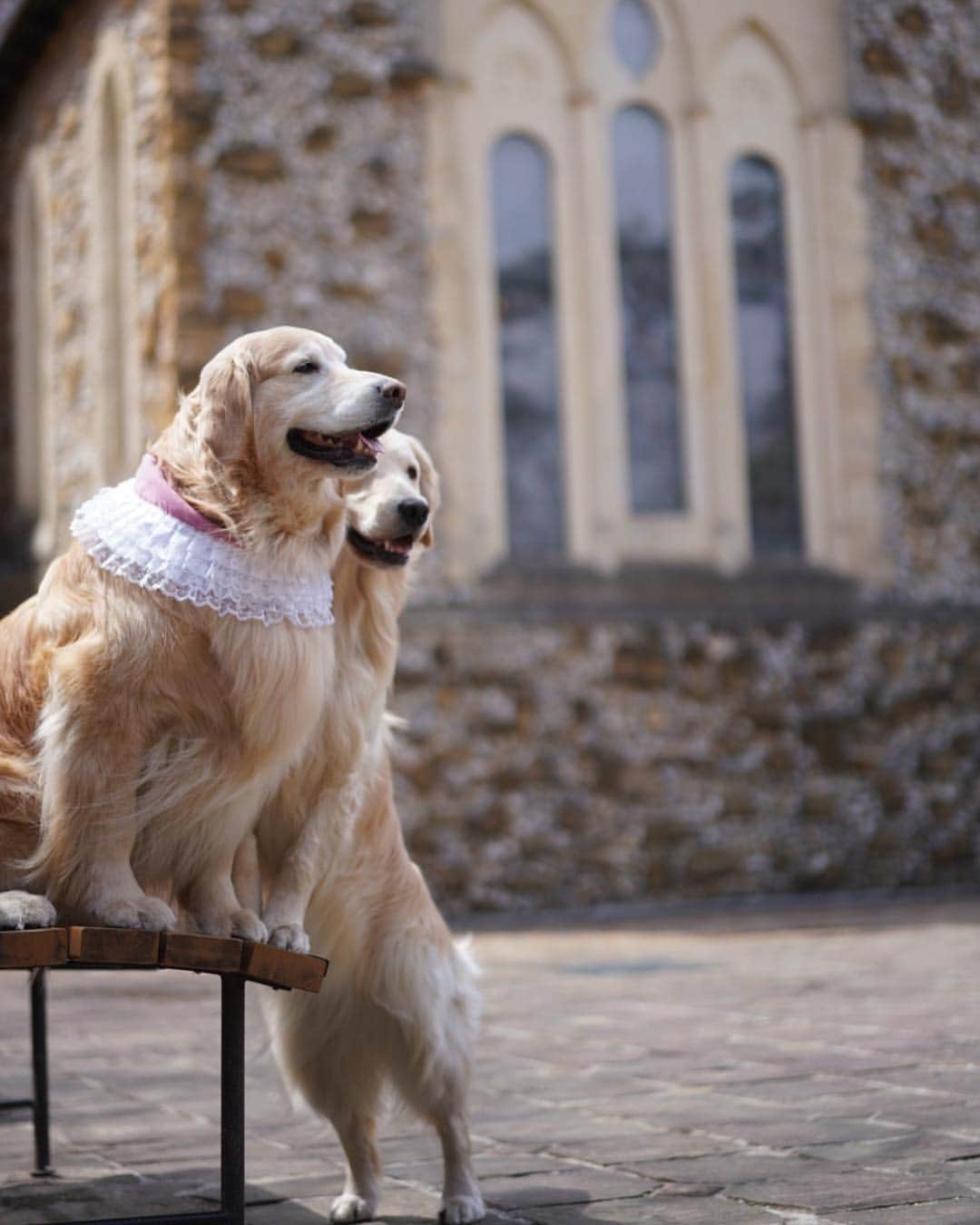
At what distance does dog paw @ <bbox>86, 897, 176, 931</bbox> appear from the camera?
298cm

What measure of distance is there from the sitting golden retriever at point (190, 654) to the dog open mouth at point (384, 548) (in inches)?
11.1

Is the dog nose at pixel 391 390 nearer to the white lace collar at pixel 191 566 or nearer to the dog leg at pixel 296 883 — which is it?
the white lace collar at pixel 191 566

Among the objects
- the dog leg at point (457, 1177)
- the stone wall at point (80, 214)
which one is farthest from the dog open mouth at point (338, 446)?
the stone wall at point (80, 214)

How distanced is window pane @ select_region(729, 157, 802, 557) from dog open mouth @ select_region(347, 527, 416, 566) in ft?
29.1

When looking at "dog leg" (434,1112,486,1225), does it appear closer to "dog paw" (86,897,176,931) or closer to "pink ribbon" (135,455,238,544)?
"dog paw" (86,897,176,931)

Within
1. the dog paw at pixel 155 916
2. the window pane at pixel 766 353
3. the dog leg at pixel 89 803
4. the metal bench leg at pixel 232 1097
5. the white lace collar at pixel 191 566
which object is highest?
the window pane at pixel 766 353

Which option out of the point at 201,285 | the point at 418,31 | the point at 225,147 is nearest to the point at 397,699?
the point at 201,285

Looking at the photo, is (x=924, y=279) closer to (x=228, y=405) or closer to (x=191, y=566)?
(x=228, y=405)

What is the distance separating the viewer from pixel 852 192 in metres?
12.4

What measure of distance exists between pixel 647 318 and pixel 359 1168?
29.6 ft

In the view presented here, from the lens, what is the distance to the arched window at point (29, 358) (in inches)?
528

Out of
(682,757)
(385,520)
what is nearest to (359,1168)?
(385,520)

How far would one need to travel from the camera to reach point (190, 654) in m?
3.12

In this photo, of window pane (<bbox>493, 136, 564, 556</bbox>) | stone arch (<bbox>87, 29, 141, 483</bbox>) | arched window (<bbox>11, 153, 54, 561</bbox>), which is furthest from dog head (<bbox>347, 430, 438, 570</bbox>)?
arched window (<bbox>11, 153, 54, 561</bbox>)
